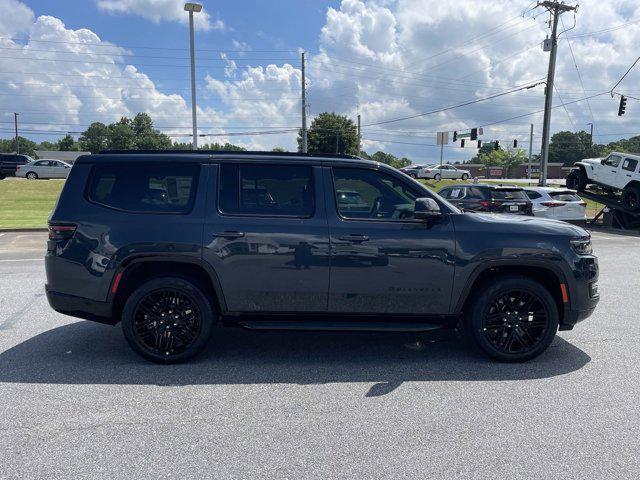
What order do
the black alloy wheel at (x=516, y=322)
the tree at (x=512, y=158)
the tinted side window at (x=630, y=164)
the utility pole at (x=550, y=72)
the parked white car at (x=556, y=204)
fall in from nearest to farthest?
the black alloy wheel at (x=516, y=322)
the parked white car at (x=556, y=204)
the tinted side window at (x=630, y=164)
the utility pole at (x=550, y=72)
the tree at (x=512, y=158)

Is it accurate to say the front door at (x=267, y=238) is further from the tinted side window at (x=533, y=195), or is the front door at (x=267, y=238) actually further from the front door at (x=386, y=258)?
the tinted side window at (x=533, y=195)

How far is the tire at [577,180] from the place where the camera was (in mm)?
21078

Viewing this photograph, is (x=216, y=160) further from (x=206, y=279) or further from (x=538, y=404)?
(x=538, y=404)

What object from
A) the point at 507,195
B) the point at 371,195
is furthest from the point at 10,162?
the point at 371,195

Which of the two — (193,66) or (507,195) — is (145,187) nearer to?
(507,195)

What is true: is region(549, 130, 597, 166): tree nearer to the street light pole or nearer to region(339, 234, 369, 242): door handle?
the street light pole

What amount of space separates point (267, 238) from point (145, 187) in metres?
1.24

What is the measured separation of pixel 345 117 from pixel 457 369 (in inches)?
3091

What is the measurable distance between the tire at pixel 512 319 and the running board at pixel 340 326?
0.40 m

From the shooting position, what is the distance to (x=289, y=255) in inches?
169

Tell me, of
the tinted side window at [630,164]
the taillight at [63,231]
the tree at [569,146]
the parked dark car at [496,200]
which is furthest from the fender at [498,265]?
the tree at [569,146]

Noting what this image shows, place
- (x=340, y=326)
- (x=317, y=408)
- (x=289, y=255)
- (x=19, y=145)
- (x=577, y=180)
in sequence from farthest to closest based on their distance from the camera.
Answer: (x=19, y=145) < (x=577, y=180) < (x=340, y=326) < (x=289, y=255) < (x=317, y=408)

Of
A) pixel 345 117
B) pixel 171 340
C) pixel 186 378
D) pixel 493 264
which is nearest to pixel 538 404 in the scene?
pixel 493 264

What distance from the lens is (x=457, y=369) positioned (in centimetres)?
440
